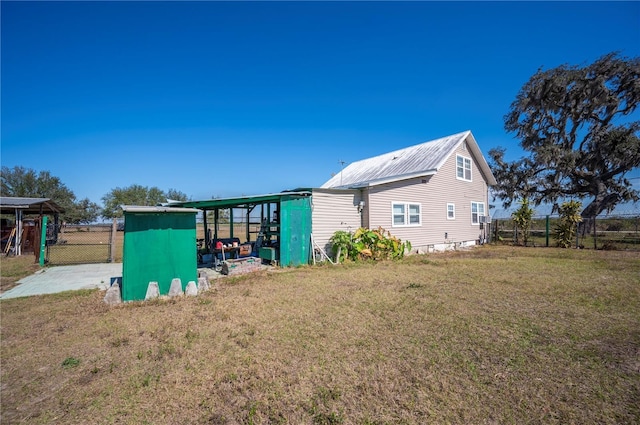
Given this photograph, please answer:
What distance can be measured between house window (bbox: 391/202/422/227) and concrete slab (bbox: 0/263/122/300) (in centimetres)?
1078

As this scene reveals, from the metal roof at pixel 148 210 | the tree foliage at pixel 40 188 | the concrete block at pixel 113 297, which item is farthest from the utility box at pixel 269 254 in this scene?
the tree foliage at pixel 40 188

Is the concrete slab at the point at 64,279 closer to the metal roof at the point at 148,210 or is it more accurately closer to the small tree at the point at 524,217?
the metal roof at the point at 148,210

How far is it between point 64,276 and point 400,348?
1005 cm

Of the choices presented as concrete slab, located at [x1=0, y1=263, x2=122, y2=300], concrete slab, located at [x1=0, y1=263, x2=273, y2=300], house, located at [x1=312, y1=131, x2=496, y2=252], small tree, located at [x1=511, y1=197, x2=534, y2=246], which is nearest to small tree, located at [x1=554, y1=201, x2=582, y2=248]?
small tree, located at [x1=511, y1=197, x2=534, y2=246]

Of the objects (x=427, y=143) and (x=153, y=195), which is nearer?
(x=427, y=143)

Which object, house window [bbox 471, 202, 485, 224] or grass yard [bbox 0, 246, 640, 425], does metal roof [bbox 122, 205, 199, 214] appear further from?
house window [bbox 471, 202, 485, 224]

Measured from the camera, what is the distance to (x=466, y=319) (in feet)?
15.9

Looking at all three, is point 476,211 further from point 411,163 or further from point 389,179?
point 389,179

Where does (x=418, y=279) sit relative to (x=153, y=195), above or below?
below

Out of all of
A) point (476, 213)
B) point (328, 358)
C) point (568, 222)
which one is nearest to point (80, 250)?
point (328, 358)

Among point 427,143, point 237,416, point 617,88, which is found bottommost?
point 237,416

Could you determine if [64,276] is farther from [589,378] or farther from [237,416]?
[589,378]

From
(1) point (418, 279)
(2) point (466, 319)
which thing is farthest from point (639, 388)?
(1) point (418, 279)

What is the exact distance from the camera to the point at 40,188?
3731cm
